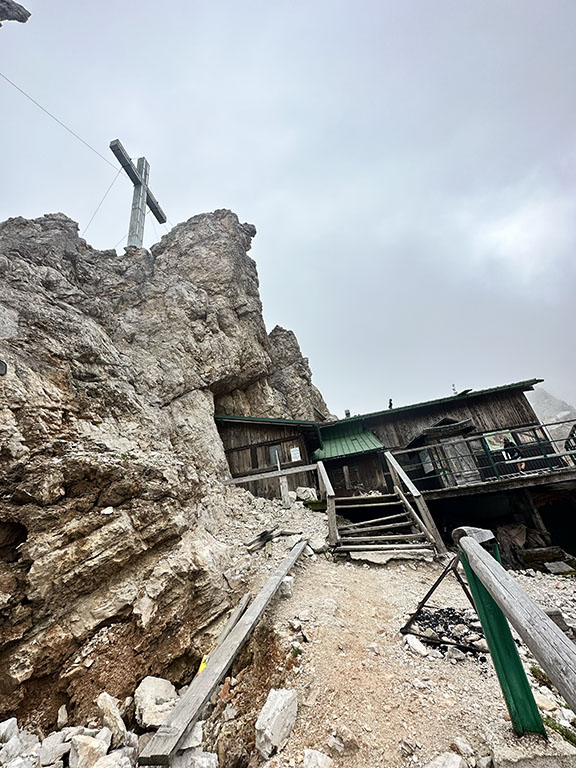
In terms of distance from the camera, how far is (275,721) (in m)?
2.72

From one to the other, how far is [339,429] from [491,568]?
17.7 metres

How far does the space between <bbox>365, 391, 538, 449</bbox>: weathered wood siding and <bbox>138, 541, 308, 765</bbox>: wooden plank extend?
15.2m

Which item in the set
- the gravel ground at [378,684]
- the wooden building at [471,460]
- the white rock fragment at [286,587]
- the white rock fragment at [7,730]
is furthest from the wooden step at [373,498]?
the white rock fragment at [7,730]

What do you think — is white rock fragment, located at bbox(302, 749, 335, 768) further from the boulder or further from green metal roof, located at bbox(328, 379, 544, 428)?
green metal roof, located at bbox(328, 379, 544, 428)

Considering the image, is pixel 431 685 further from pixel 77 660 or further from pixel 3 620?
pixel 3 620

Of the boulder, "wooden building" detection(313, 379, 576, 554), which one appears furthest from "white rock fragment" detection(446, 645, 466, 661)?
the boulder

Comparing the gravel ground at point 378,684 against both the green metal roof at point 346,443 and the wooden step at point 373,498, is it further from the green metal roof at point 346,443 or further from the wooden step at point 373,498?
the green metal roof at point 346,443

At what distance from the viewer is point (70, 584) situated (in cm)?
474

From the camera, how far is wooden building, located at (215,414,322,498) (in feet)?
49.4

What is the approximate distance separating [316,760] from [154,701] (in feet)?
9.65

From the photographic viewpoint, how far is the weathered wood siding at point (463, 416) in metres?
17.6

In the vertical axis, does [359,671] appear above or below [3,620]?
below

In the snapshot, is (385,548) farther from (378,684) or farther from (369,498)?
(378,684)

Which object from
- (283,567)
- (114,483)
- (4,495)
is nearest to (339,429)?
(283,567)
